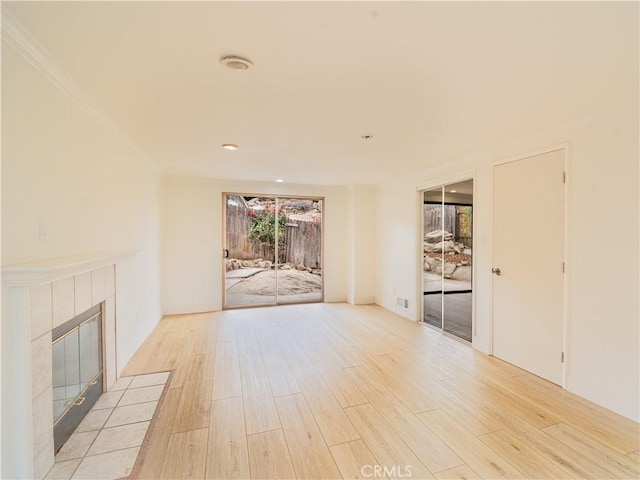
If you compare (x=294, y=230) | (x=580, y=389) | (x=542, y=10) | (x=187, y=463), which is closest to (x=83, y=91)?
(x=187, y=463)

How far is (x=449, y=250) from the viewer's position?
4.36m

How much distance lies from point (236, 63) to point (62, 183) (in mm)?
1391

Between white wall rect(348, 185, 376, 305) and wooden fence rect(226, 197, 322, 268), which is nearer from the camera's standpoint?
wooden fence rect(226, 197, 322, 268)

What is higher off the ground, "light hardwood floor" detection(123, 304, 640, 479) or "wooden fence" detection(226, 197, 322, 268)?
"wooden fence" detection(226, 197, 322, 268)

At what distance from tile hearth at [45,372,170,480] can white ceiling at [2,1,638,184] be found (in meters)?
2.39

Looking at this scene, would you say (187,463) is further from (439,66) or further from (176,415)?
(439,66)

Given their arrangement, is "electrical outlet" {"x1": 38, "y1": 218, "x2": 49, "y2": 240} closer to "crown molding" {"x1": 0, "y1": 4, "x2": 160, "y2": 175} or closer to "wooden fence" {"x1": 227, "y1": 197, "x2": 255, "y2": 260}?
"crown molding" {"x1": 0, "y1": 4, "x2": 160, "y2": 175}

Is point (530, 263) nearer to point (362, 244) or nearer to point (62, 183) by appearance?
point (362, 244)

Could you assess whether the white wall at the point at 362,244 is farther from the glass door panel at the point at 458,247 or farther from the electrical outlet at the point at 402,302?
the glass door panel at the point at 458,247

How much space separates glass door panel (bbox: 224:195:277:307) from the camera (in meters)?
5.51

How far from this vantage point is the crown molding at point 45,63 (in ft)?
4.61

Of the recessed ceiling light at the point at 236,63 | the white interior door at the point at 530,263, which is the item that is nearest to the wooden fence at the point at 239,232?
the recessed ceiling light at the point at 236,63

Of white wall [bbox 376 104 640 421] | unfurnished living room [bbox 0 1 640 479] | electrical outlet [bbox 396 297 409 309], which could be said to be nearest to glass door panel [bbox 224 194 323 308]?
Result: unfurnished living room [bbox 0 1 640 479]

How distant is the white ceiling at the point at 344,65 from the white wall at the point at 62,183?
0.22 meters
